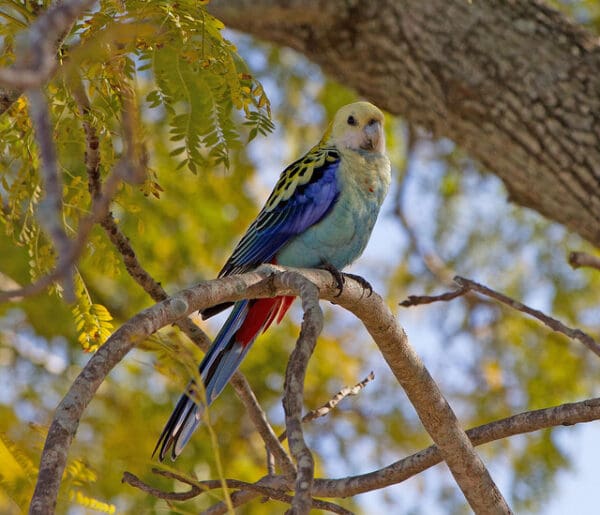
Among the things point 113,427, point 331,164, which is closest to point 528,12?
point 331,164

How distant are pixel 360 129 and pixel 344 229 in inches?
24.1

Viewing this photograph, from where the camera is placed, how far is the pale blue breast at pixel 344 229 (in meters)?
3.60

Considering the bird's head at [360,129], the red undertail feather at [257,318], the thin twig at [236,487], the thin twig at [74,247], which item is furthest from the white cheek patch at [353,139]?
the thin twig at [74,247]

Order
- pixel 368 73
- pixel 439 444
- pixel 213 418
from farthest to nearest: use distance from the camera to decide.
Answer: pixel 213 418 < pixel 368 73 < pixel 439 444

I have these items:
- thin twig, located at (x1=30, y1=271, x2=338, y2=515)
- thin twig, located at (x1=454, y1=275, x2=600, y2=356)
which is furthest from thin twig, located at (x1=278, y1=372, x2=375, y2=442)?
thin twig, located at (x1=30, y1=271, x2=338, y2=515)

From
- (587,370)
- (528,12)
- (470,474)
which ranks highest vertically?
(528,12)

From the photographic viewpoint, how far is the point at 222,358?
10.8 ft

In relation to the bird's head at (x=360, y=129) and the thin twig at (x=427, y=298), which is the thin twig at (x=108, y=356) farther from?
the bird's head at (x=360, y=129)

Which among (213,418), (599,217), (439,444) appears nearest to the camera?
(439,444)

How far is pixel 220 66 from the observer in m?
2.47

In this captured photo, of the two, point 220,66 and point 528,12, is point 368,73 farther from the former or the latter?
point 220,66

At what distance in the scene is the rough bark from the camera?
13.5 ft

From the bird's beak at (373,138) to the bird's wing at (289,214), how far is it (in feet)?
0.75

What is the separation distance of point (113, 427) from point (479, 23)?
8.13 feet
